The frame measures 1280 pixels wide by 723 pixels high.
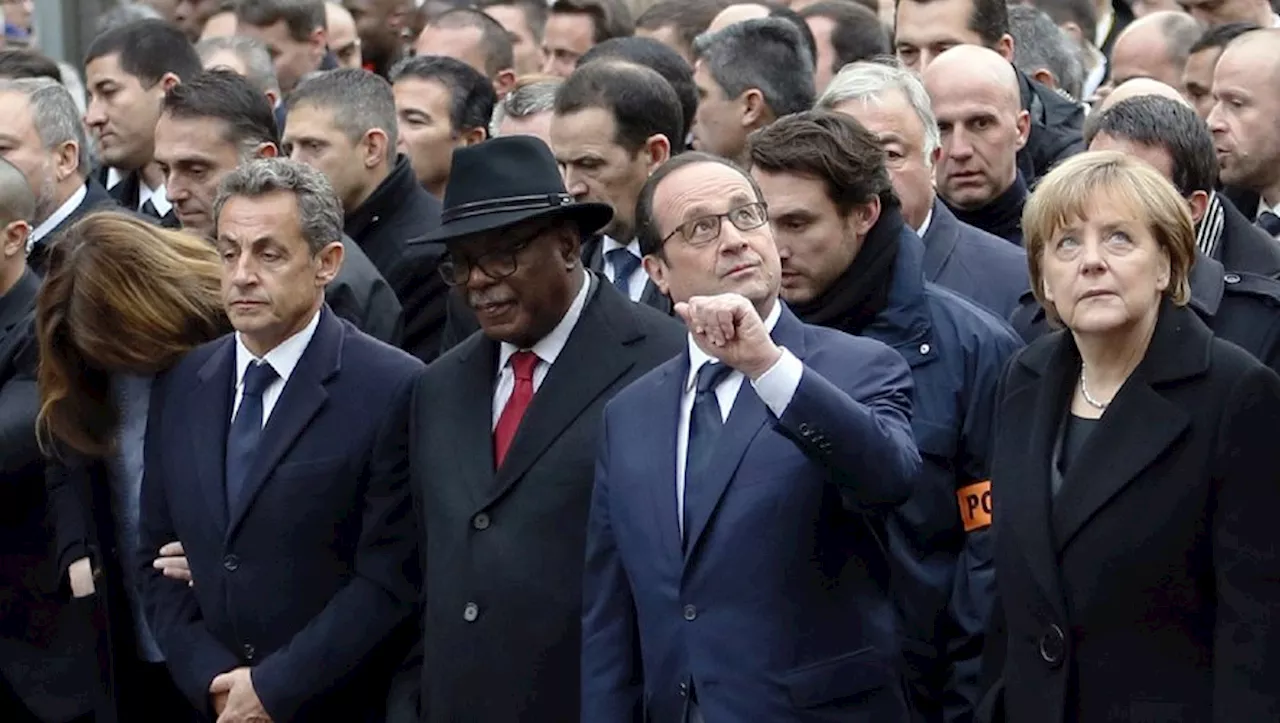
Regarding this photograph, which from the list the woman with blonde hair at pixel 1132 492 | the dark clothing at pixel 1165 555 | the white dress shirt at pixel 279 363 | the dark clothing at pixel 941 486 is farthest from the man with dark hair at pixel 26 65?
the dark clothing at pixel 1165 555

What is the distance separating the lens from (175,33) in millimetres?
10328

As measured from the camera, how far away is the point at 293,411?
640 cm

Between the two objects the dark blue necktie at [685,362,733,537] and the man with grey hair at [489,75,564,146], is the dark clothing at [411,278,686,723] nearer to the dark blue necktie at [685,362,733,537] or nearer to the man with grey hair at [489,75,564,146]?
the dark blue necktie at [685,362,733,537]

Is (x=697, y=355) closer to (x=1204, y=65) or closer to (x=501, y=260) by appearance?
(x=501, y=260)

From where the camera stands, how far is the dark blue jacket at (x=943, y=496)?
6.04m

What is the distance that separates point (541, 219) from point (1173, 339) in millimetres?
1656

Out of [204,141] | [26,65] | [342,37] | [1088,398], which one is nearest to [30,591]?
[204,141]

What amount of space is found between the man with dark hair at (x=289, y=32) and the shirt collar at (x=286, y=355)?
521cm

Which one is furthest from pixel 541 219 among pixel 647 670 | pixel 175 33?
pixel 175 33

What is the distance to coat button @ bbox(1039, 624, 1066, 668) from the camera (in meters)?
5.11

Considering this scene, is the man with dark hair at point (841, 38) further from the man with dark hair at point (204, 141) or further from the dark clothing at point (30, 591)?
the dark clothing at point (30, 591)

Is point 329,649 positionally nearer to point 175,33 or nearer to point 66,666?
point 66,666

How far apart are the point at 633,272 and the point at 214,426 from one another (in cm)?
156

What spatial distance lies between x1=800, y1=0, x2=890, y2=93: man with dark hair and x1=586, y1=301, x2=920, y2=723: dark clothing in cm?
479
